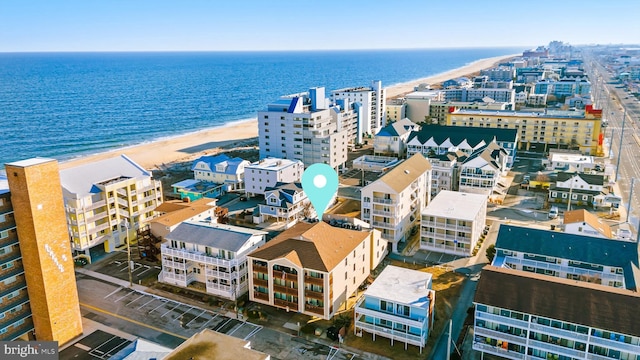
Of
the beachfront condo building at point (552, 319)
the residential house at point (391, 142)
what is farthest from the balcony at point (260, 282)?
the residential house at point (391, 142)

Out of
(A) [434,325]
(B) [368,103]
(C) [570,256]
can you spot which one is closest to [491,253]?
(C) [570,256]

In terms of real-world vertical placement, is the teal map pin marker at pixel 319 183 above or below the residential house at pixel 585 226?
above

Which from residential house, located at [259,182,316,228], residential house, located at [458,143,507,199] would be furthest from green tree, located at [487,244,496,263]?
residential house, located at [259,182,316,228]

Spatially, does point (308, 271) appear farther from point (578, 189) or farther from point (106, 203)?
point (578, 189)

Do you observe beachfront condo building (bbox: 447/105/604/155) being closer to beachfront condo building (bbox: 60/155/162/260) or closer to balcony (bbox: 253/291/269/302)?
beachfront condo building (bbox: 60/155/162/260)

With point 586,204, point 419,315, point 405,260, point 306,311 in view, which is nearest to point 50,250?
point 306,311

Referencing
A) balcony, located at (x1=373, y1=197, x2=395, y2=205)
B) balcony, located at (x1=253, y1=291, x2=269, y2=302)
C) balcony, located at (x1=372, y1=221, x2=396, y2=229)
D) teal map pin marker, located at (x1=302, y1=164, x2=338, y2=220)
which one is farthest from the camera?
balcony, located at (x1=372, y1=221, x2=396, y2=229)

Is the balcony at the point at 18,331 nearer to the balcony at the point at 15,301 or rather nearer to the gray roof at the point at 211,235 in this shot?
the balcony at the point at 15,301
